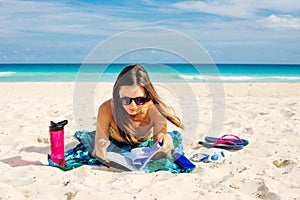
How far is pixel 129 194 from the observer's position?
3.14 metres

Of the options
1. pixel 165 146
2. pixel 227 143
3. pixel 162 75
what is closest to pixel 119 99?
pixel 165 146

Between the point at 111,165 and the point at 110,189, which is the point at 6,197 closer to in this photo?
the point at 110,189

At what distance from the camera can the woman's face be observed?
3.74 metres

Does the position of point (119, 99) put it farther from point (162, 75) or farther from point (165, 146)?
point (162, 75)

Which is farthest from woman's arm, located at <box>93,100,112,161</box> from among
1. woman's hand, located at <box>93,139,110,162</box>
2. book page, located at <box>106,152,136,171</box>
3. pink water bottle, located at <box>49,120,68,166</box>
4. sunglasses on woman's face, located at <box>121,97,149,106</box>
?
pink water bottle, located at <box>49,120,68,166</box>

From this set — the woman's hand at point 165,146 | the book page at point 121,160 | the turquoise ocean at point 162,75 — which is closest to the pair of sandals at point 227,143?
the turquoise ocean at point 162,75

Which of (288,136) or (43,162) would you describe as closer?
(43,162)

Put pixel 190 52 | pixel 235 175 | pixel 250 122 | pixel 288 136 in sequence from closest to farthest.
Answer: pixel 235 175 → pixel 190 52 → pixel 288 136 → pixel 250 122

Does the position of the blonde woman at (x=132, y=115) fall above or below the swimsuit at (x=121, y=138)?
above

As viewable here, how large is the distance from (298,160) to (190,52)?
175cm

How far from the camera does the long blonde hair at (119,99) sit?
12.3 ft

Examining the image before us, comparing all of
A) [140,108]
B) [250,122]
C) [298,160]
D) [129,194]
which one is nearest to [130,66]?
[140,108]

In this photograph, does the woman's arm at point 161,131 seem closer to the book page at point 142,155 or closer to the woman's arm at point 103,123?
the book page at point 142,155

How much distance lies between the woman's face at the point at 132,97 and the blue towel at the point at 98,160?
0.51 metres
